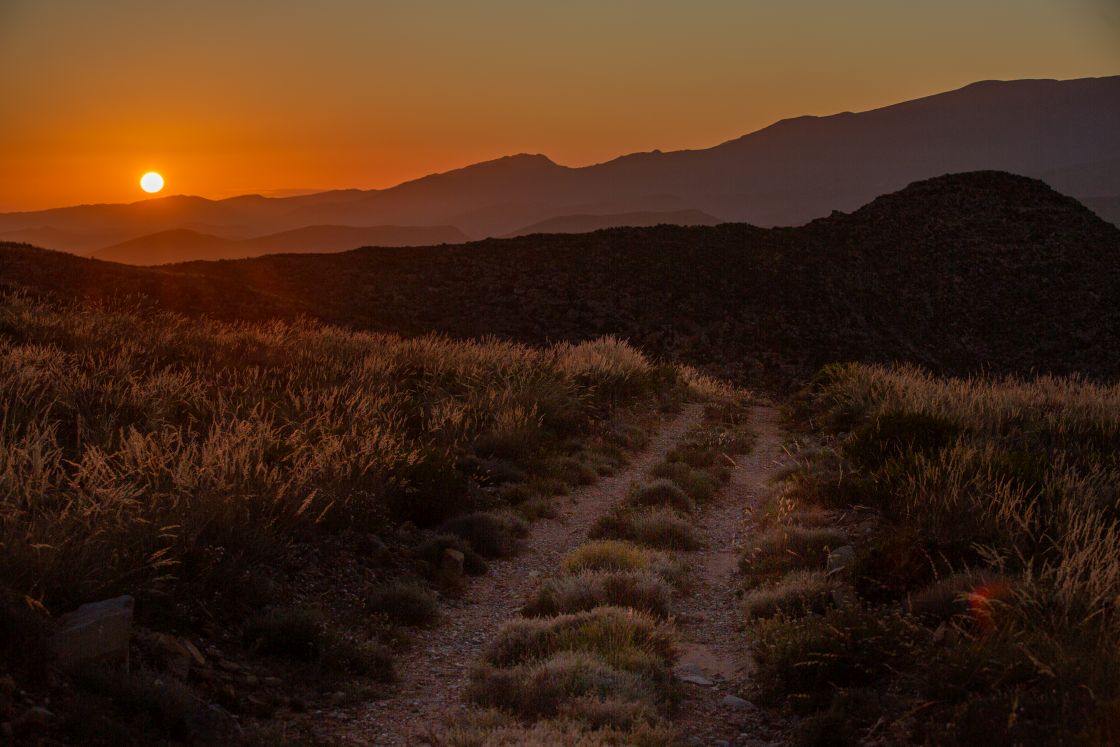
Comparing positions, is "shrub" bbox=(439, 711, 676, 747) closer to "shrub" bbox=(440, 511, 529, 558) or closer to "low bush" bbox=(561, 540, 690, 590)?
"low bush" bbox=(561, 540, 690, 590)

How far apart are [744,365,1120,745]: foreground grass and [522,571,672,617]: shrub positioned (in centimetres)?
88

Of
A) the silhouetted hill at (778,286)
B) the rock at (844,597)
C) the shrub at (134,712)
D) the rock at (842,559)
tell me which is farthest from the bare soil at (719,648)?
the silhouetted hill at (778,286)

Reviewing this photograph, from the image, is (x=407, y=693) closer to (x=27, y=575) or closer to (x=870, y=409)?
(x=27, y=575)

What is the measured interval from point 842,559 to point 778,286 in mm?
38353

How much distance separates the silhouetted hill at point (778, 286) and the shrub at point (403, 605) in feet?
81.1

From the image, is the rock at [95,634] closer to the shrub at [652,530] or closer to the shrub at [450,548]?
the shrub at [450,548]

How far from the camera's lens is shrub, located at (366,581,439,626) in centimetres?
718

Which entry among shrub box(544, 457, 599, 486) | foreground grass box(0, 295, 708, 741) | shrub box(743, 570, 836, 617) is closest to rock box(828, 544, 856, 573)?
shrub box(743, 570, 836, 617)

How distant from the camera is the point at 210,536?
6547 millimetres


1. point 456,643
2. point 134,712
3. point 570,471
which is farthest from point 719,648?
point 570,471

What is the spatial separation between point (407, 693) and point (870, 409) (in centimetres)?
1201

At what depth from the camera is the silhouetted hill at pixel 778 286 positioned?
3741 cm

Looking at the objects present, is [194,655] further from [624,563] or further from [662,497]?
[662,497]

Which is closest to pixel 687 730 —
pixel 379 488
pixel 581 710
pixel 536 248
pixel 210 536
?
pixel 581 710
